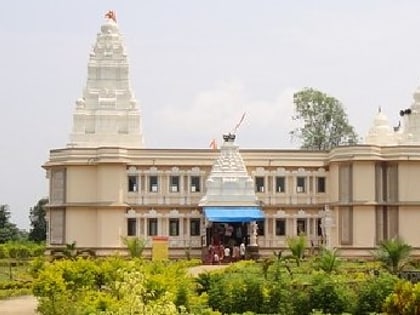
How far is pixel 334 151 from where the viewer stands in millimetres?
45219

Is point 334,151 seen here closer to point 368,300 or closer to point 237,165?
point 237,165

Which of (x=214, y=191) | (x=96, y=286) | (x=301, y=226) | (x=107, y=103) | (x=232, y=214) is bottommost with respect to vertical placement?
(x=96, y=286)

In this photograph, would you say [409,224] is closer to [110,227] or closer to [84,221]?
[110,227]

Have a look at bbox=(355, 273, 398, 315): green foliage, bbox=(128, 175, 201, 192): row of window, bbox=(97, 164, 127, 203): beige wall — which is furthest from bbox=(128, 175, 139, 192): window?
bbox=(355, 273, 398, 315): green foliage

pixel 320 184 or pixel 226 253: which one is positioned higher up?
pixel 320 184

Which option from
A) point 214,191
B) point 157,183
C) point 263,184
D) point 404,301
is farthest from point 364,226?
point 404,301

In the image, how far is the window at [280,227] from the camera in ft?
153

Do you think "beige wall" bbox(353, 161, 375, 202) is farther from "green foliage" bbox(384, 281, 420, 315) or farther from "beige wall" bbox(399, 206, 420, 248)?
"green foliage" bbox(384, 281, 420, 315)

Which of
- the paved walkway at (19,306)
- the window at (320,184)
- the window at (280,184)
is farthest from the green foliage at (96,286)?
the window at (320,184)

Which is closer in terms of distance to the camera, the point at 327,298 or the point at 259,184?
the point at 327,298

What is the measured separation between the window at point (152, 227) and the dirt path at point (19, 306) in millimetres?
17961

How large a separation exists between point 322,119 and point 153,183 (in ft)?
70.3

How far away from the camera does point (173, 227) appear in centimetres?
4641

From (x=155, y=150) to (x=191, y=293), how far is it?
2555cm
